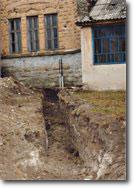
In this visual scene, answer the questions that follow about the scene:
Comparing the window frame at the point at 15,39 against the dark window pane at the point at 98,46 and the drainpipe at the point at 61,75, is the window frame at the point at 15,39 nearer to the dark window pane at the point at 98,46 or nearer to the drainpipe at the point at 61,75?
the drainpipe at the point at 61,75

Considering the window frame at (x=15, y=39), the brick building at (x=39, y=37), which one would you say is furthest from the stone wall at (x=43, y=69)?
the window frame at (x=15, y=39)

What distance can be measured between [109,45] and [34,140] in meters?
2.33

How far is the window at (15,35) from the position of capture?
12.1 m

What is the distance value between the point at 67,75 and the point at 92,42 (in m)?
1.08

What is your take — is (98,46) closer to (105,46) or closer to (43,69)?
(105,46)

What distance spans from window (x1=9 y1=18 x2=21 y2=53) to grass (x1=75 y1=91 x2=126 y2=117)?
9.17 feet

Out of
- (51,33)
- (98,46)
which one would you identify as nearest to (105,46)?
(98,46)

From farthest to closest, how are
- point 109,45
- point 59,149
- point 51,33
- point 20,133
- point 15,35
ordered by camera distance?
point 15,35 → point 51,33 → point 109,45 → point 20,133 → point 59,149

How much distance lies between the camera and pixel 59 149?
28.6 ft

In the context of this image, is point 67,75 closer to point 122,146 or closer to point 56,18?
point 56,18

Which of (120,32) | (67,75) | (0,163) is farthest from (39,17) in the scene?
(0,163)

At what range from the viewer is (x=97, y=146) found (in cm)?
834

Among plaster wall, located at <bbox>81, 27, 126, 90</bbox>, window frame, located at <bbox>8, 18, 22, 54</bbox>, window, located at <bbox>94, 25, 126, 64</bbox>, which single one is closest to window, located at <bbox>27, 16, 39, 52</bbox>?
window frame, located at <bbox>8, 18, 22, 54</bbox>

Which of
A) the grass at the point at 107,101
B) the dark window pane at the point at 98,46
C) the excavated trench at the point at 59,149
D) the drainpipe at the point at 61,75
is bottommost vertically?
the excavated trench at the point at 59,149
